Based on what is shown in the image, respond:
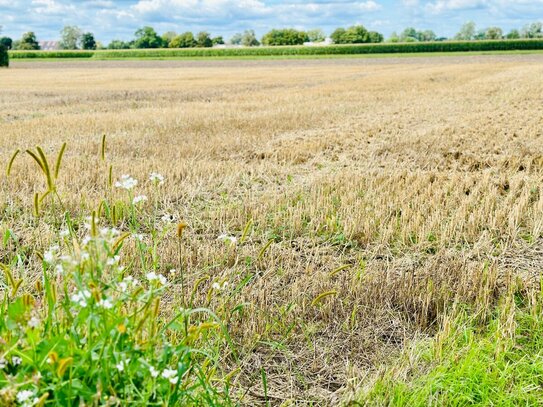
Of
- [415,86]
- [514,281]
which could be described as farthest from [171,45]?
[514,281]

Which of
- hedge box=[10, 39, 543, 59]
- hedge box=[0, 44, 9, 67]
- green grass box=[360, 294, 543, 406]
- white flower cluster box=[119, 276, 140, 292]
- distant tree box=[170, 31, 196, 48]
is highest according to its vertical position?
distant tree box=[170, 31, 196, 48]

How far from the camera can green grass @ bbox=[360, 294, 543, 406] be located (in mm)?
2807

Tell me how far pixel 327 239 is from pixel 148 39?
155 meters

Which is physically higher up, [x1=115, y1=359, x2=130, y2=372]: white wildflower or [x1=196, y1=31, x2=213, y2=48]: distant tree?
[x1=196, y1=31, x2=213, y2=48]: distant tree

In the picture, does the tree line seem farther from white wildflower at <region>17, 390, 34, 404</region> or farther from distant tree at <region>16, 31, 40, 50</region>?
white wildflower at <region>17, 390, 34, 404</region>

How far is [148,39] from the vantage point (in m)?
152

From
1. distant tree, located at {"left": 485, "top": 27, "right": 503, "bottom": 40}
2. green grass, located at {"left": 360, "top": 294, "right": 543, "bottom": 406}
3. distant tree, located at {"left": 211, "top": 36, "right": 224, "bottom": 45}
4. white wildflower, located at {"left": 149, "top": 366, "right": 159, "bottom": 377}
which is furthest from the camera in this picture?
distant tree, located at {"left": 485, "top": 27, "right": 503, "bottom": 40}

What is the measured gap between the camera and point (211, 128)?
39.6 feet

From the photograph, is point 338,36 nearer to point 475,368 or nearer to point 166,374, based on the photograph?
point 475,368

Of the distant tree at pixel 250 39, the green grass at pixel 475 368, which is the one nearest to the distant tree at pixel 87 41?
the distant tree at pixel 250 39

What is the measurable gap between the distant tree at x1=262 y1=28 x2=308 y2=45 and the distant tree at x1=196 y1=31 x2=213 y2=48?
43.3 ft

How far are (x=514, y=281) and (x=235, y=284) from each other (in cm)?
189

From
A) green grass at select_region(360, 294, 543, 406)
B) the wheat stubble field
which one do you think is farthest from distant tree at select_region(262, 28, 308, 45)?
green grass at select_region(360, 294, 543, 406)

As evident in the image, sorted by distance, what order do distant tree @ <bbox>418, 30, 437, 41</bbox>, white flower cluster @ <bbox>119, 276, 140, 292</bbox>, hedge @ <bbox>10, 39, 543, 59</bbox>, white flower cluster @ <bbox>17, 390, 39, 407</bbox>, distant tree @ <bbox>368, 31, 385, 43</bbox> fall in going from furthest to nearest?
distant tree @ <bbox>418, 30, 437, 41</bbox>, distant tree @ <bbox>368, 31, 385, 43</bbox>, hedge @ <bbox>10, 39, 543, 59</bbox>, white flower cluster @ <bbox>119, 276, 140, 292</bbox>, white flower cluster @ <bbox>17, 390, 39, 407</bbox>
